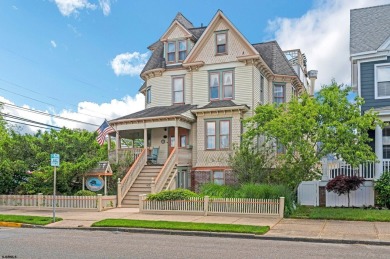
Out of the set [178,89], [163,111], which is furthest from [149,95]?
[163,111]

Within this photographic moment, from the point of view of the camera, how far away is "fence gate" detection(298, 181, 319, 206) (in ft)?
68.0

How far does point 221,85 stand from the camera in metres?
26.3

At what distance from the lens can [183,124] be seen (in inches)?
992

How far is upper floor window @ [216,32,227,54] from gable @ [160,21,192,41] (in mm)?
2600

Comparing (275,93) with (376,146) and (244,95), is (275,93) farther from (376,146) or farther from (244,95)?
(376,146)

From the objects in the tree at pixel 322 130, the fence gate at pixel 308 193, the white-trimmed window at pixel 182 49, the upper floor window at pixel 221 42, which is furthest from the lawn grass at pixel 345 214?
the white-trimmed window at pixel 182 49

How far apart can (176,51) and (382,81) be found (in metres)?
13.9

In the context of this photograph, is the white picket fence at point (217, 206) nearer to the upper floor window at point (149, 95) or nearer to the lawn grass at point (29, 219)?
the lawn grass at point (29, 219)

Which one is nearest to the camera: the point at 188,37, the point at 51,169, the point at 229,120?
the point at 51,169

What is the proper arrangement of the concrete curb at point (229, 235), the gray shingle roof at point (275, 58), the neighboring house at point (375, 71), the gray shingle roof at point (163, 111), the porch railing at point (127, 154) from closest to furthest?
the concrete curb at point (229, 235) < the neighboring house at point (375, 71) < the gray shingle roof at point (163, 111) < the porch railing at point (127, 154) < the gray shingle roof at point (275, 58)

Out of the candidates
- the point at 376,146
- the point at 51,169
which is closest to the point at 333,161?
the point at 376,146

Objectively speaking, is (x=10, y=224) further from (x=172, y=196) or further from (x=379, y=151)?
(x=379, y=151)

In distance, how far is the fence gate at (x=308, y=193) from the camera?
20.7 metres

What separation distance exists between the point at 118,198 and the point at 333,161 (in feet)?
39.4
